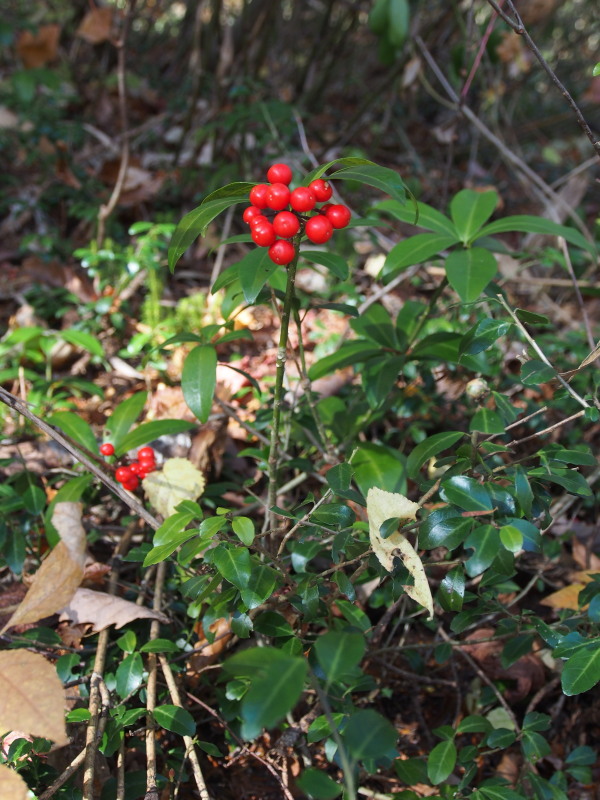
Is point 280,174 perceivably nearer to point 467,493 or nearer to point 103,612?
point 467,493

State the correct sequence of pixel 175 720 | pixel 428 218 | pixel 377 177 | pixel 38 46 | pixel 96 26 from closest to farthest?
pixel 377 177
pixel 175 720
pixel 428 218
pixel 96 26
pixel 38 46

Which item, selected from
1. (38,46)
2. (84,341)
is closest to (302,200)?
(84,341)

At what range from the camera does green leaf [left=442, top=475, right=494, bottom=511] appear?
1.08 m

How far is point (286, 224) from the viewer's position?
3.33ft

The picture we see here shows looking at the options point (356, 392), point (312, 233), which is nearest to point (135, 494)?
point (356, 392)

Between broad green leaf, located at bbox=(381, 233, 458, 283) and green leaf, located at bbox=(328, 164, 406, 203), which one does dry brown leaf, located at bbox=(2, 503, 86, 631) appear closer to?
green leaf, located at bbox=(328, 164, 406, 203)

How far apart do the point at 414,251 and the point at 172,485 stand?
0.88 metres

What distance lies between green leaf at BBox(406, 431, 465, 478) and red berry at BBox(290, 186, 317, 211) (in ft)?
1.82

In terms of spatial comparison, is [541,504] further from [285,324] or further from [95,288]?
[95,288]

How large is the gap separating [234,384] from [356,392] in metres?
0.74

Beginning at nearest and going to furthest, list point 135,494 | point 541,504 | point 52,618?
point 541,504 → point 52,618 → point 135,494

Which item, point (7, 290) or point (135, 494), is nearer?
point (135, 494)

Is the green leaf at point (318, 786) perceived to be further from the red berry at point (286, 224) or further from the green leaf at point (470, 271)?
the green leaf at point (470, 271)

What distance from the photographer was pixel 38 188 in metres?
3.52
